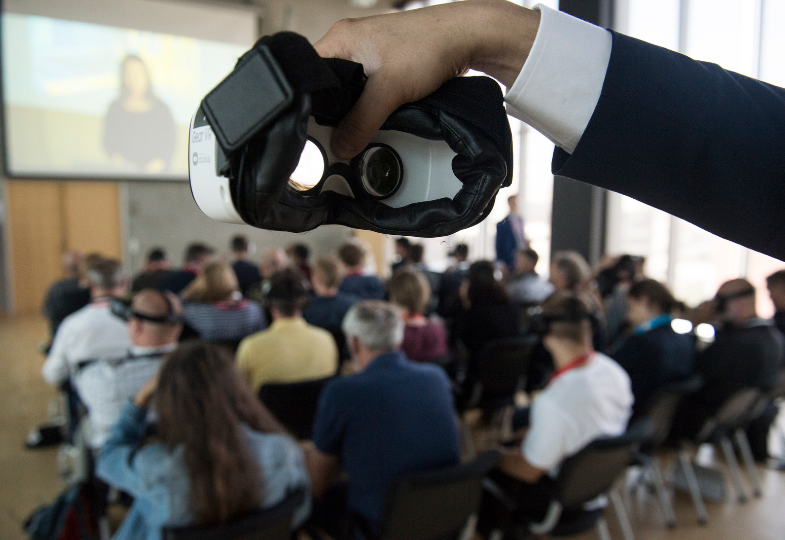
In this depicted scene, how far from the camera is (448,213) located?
492 millimetres

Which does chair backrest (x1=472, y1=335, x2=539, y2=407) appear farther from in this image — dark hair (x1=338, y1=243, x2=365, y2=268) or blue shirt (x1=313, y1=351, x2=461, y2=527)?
dark hair (x1=338, y1=243, x2=365, y2=268)

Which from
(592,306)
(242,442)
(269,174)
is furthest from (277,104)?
(592,306)

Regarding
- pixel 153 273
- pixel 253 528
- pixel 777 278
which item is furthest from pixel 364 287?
pixel 253 528

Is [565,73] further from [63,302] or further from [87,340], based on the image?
[63,302]

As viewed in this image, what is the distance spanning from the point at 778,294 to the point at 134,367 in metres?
3.90

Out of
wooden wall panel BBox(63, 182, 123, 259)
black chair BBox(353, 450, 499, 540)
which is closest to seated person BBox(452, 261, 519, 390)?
black chair BBox(353, 450, 499, 540)

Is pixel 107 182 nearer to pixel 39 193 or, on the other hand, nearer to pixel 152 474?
pixel 39 193

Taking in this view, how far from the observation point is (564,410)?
6.48 feet

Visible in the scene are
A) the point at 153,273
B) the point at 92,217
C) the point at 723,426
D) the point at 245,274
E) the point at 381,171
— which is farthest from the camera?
the point at 92,217

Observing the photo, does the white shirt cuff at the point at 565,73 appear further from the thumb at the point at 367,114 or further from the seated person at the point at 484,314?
the seated person at the point at 484,314

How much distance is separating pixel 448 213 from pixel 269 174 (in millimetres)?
179

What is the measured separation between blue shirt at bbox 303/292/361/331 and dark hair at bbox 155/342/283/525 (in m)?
2.08

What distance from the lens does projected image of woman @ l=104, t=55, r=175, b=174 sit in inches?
349

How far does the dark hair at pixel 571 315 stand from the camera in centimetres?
215
